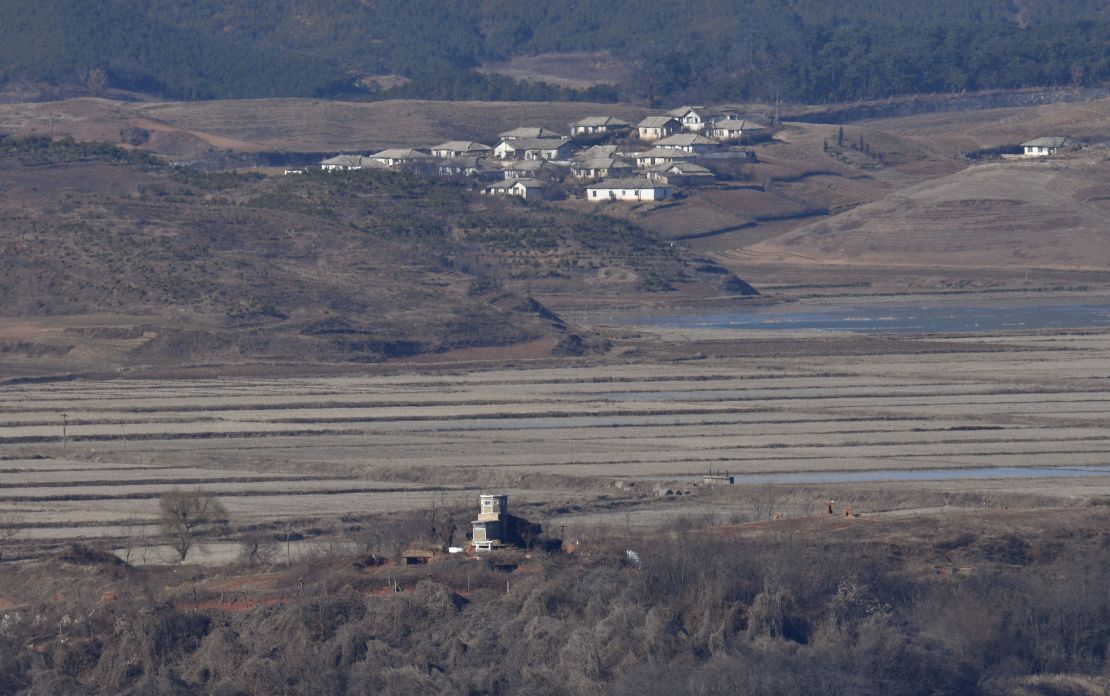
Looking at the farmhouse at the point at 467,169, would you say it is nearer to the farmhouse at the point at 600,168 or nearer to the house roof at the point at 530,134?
the farmhouse at the point at 600,168

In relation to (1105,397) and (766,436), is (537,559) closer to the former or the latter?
(766,436)

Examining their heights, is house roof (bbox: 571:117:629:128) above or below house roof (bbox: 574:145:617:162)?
above

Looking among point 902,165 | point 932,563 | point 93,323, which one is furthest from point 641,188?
point 932,563

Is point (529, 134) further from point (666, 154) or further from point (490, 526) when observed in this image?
point (490, 526)

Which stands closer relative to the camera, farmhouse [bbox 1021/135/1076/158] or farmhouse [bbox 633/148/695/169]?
farmhouse [bbox 633/148/695/169]

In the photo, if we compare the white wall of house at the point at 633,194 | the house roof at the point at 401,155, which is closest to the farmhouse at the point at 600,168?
the white wall of house at the point at 633,194

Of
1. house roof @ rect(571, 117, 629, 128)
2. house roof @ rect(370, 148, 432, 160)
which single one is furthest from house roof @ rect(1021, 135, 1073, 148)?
house roof @ rect(370, 148, 432, 160)

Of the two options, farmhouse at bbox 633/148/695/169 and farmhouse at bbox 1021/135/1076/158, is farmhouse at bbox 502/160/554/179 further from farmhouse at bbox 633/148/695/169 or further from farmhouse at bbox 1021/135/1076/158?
farmhouse at bbox 1021/135/1076/158
